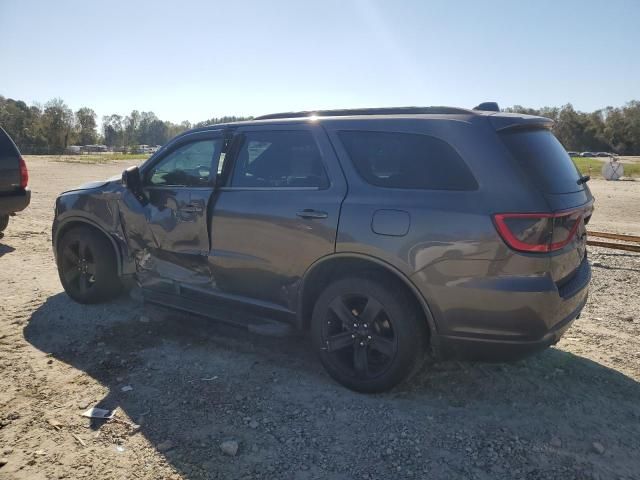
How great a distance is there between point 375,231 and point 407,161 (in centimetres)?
50

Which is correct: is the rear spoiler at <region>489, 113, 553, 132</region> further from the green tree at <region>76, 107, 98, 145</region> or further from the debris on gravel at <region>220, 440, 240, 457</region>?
the green tree at <region>76, 107, 98, 145</region>

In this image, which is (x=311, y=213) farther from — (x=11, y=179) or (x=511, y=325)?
(x=11, y=179)

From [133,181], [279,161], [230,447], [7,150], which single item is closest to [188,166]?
[133,181]

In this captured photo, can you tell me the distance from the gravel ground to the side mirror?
1.20m

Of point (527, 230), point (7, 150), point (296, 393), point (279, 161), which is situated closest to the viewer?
point (527, 230)

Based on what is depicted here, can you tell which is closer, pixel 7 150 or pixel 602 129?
pixel 7 150

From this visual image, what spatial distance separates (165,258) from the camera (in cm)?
430

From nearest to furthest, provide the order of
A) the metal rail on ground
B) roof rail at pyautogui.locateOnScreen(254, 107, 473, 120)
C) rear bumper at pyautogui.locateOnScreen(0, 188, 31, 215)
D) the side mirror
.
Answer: roof rail at pyautogui.locateOnScreen(254, 107, 473, 120) < the side mirror < the metal rail on ground < rear bumper at pyautogui.locateOnScreen(0, 188, 31, 215)

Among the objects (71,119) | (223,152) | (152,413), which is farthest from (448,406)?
(71,119)

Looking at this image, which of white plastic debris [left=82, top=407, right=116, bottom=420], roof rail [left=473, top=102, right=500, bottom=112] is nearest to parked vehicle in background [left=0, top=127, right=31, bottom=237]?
white plastic debris [left=82, top=407, right=116, bottom=420]

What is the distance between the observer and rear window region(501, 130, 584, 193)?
289 cm

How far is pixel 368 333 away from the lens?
3264mm

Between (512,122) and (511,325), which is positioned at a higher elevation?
(512,122)

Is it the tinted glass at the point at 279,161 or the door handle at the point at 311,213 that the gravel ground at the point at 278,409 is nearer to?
the door handle at the point at 311,213
